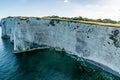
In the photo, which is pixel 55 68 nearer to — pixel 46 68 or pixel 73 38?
pixel 46 68

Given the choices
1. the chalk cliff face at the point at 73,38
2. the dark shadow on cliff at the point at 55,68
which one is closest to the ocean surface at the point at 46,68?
the dark shadow on cliff at the point at 55,68

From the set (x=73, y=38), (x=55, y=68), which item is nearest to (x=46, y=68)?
(x=55, y=68)

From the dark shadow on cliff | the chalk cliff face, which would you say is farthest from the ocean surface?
the chalk cliff face

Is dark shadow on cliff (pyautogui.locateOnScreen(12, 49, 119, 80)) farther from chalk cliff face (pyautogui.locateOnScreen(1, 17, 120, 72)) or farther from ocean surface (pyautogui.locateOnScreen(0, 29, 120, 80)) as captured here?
chalk cliff face (pyautogui.locateOnScreen(1, 17, 120, 72))

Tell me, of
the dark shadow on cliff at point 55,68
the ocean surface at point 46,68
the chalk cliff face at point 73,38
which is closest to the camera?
the dark shadow on cliff at point 55,68

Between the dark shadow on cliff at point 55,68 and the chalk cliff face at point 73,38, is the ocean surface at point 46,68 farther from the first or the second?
the chalk cliff face at point 73,38

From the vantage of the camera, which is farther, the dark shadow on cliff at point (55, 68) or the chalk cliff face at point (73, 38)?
the chalk cliff face at point (73, 38)
